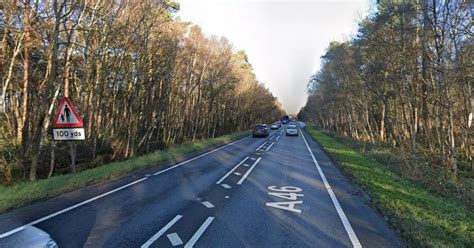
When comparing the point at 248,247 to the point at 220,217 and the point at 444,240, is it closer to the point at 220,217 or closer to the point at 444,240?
the point at 220,217

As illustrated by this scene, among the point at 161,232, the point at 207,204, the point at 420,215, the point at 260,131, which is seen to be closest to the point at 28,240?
the point at 161,232

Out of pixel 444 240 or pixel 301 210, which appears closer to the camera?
pixel 444 240

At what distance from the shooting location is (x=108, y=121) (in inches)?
823

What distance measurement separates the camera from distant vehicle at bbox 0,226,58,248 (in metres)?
2.94

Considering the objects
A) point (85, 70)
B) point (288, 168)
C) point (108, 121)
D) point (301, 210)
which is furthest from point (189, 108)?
point (301, 210)

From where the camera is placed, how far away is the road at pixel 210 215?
511 centimetres

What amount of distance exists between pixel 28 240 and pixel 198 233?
2801 millimetres

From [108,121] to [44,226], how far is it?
16.2 m

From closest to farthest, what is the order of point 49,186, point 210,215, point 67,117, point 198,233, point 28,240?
point 28,240 < point 198,233 < point 210,215 < point 49,186 < point 67,117

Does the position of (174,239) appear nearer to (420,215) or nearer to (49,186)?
(420,215)

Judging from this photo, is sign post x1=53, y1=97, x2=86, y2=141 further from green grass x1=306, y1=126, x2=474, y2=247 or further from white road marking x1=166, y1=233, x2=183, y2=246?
green grass x1=306, y1=126, x2=474, y2=247

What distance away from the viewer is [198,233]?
5320 mm

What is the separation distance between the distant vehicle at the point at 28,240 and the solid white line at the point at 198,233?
2.18 m

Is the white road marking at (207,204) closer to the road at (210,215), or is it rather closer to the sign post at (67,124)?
the road at (210,215)
